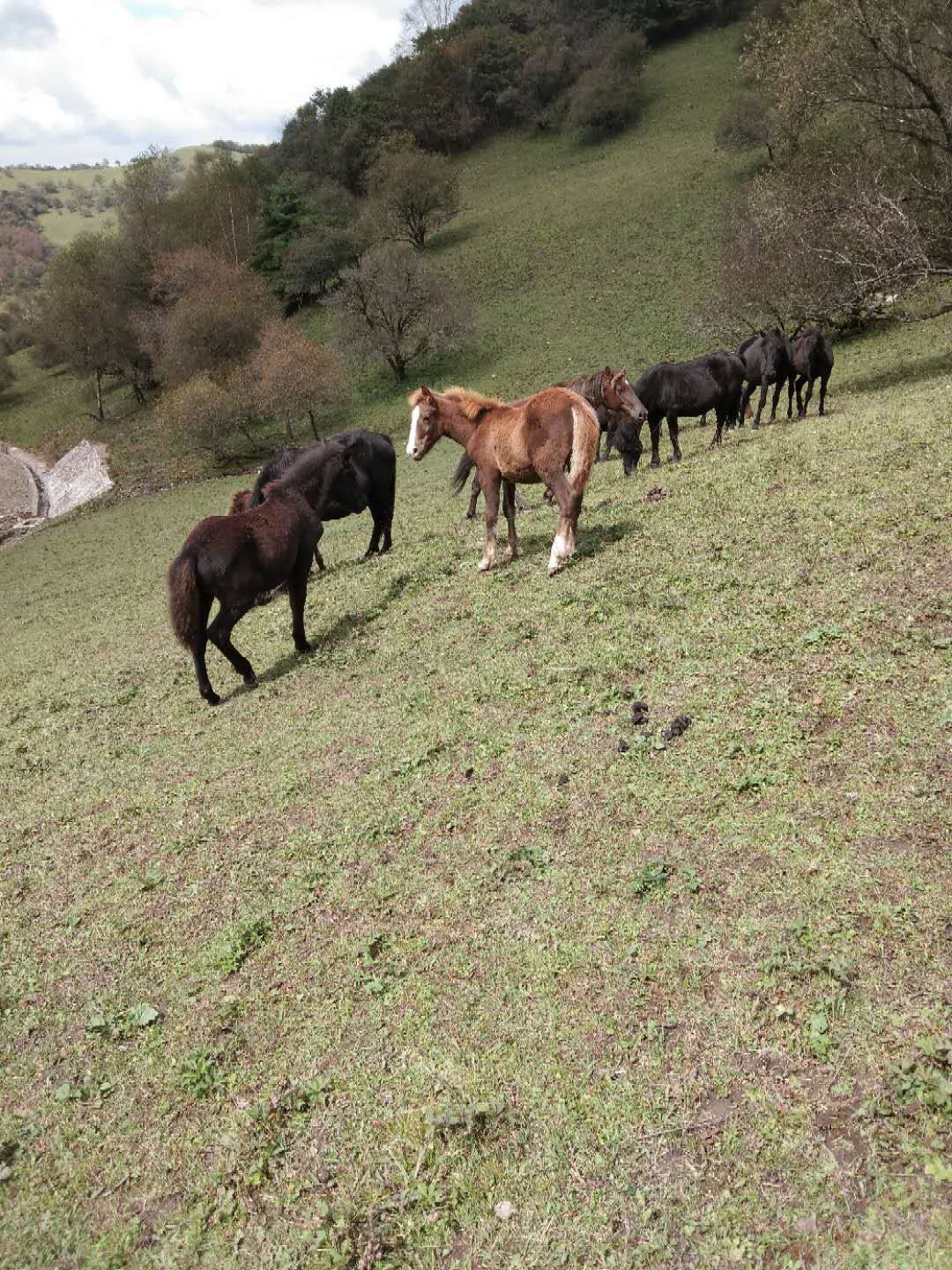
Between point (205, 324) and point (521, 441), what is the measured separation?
137 feet

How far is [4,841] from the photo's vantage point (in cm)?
739

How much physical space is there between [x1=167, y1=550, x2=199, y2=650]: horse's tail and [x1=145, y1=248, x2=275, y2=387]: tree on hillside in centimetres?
3902

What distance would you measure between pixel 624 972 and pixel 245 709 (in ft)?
19.9

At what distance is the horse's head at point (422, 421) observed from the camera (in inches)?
393

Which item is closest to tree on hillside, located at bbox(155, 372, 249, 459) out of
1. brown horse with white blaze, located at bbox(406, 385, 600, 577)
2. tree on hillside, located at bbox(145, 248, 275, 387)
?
tree on hillside, located at bbox(145, 248, 275, 387)

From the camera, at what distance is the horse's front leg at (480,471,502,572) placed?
998 centimetres

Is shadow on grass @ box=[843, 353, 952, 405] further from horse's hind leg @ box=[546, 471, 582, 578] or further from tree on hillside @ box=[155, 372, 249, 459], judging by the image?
tree on hillside @ box=[155, 372, 249, 459]

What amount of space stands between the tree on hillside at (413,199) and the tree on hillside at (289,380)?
904 inches

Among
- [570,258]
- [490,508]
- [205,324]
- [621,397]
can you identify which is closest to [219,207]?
[205,324]

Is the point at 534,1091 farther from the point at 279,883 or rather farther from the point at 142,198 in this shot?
the point at 142,198

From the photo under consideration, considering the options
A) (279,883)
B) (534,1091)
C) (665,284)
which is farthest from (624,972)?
(665,284)

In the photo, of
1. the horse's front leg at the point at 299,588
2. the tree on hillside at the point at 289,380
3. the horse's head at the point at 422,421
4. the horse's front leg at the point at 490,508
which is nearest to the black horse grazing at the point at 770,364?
the horse's front leg at the point at 490,508

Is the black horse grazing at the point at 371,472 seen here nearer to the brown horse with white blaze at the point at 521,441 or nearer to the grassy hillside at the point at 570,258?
the brown horse with white blaze at the point at 521,441

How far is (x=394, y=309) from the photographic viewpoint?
43.5 meters
